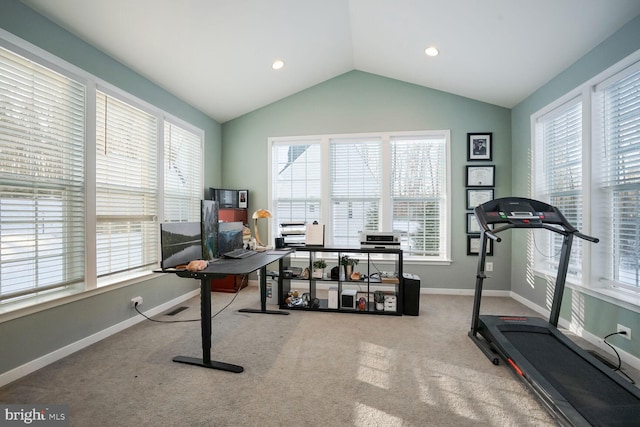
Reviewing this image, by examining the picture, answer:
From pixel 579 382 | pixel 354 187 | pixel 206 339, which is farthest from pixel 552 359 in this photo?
pixel 354 187

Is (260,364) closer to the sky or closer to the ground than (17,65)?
closer to the ground

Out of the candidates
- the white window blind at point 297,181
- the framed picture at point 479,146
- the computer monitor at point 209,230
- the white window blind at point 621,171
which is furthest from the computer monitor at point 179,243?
the framed picture at point 479,146

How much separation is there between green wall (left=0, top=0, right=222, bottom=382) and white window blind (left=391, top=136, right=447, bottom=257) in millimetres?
3225

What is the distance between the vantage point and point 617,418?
4.97 feet

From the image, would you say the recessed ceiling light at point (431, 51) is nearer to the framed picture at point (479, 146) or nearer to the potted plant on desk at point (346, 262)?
the framed picture at point (479, 146)

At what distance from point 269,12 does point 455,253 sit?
3.84 metres

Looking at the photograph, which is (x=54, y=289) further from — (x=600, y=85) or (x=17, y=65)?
(x=600, y=85)

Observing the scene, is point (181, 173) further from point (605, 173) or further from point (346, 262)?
point (605, 173)

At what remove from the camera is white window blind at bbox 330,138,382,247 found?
181 inches

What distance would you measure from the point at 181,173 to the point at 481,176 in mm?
4175

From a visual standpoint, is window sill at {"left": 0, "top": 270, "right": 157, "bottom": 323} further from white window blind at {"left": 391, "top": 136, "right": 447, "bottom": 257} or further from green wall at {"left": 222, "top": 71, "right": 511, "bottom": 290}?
white window blind at {"left": 391, "top": 136, "right": 447, "bottom": 257}

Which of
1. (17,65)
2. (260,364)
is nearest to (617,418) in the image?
(260,364)

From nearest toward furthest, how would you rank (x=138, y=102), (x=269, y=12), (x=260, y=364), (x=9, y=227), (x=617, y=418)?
(x=617, y=418), (x=9, y=227), (x=260, y=364), (x=269, y=12), (x=138, y=102)

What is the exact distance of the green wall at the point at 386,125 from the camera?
4305mm
